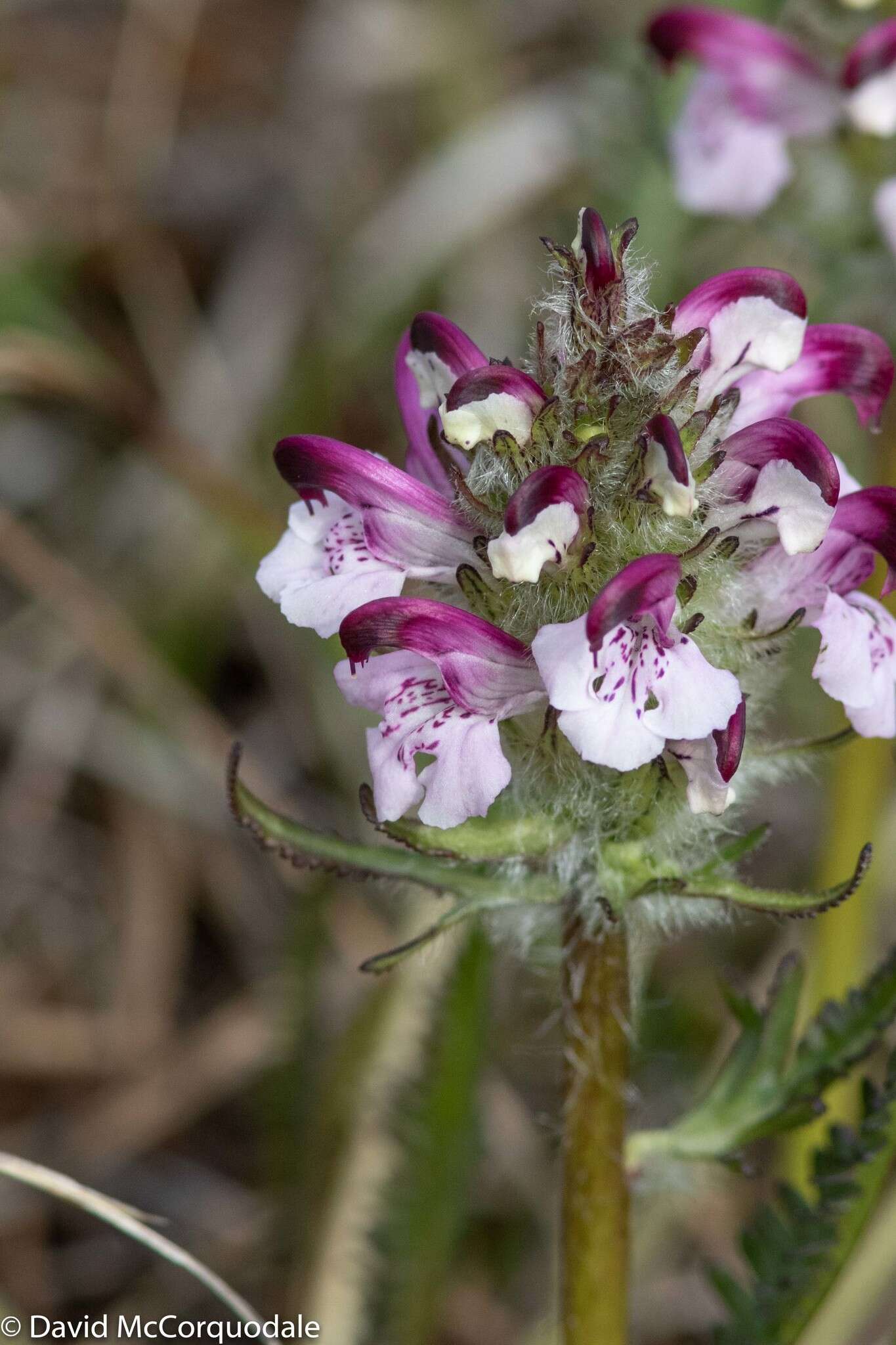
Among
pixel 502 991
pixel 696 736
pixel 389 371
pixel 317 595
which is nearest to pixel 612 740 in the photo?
pixel 696 736

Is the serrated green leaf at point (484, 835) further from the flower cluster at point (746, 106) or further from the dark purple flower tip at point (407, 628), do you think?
the flower cluster at point (746, 106)

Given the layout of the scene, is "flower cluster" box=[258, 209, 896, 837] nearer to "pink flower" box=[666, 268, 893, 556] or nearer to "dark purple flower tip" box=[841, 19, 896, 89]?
"pink flower" box=[666, 268, 893, 556]

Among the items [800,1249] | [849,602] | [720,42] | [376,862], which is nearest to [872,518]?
[849,602]

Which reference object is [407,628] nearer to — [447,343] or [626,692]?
[626,692]

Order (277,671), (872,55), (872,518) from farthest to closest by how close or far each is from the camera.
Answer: (277,671)
(872,55)
(872,518)

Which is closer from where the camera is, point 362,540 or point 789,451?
point 789,451

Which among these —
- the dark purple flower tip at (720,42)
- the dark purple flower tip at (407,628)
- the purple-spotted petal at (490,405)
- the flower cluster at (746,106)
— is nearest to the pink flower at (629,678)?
the dark purple flower tip at (407,628)

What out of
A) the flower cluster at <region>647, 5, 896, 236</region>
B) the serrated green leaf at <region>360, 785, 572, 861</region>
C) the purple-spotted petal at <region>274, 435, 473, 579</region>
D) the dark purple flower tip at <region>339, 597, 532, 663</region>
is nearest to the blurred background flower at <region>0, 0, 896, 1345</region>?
the flower cluster at <region>647, 5, 896, 236</region>

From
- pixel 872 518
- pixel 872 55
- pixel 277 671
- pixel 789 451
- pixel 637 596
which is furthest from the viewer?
pixel 277 671

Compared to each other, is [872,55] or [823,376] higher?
[872,55]
